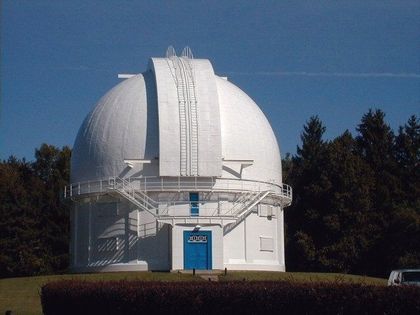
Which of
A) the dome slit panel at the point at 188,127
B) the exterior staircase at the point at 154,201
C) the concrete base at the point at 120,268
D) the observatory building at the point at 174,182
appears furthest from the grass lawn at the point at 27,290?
the dome slit panel at the point at 188,127

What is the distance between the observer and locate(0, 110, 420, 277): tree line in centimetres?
5634

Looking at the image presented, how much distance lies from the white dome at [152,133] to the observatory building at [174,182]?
0.21 feet

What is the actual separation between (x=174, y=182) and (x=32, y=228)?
19662 mm

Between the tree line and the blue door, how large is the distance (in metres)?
14.5

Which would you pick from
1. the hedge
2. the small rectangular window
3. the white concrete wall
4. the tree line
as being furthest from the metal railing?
the hedge

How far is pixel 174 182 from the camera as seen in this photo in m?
44.8

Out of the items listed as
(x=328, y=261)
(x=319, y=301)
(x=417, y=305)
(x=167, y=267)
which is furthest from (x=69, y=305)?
(x=328, y=261)

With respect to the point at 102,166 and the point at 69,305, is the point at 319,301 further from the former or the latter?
the point at 102,166

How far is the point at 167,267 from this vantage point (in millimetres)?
44375

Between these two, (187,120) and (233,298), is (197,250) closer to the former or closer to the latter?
Answer: (187,120)

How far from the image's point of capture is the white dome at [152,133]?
149 feet

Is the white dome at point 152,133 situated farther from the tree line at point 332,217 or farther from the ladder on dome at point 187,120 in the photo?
the tree line at point 332,217

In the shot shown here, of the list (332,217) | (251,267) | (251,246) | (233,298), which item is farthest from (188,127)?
(233,298)

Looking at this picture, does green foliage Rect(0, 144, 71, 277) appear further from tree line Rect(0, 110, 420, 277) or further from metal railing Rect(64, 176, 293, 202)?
metal railing Rect(64, 176, 293, 202)
